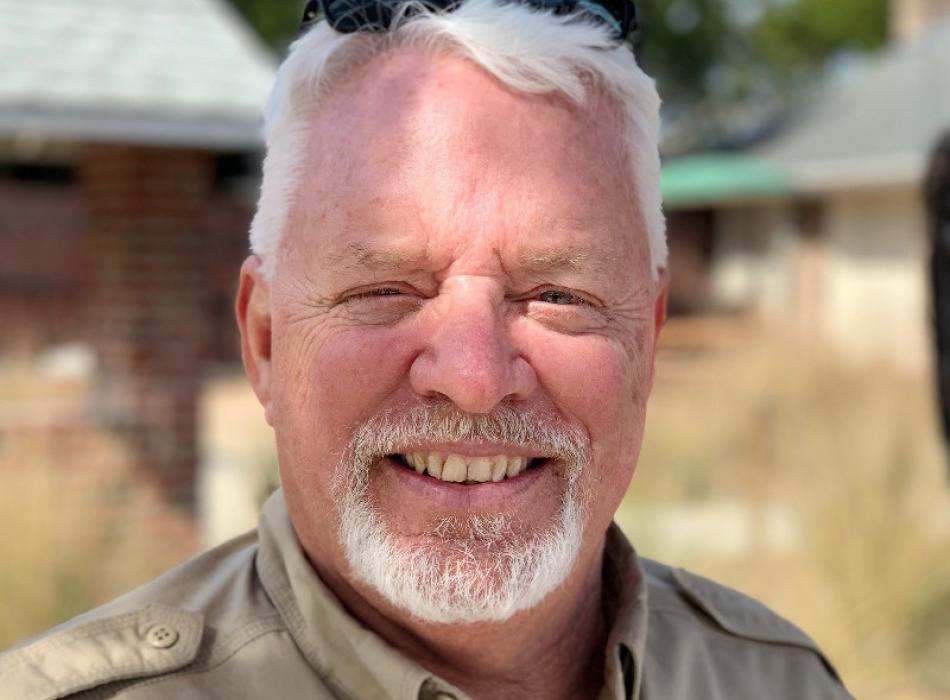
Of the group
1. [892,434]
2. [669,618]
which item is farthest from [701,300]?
[669,618]

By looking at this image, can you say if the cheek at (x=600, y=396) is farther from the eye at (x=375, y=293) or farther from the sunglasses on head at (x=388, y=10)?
the sunglasses on head at (x=388, y=10)

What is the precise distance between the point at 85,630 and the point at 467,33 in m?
1.00

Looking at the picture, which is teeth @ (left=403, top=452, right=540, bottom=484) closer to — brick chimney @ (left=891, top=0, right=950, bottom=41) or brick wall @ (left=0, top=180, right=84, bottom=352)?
brick wall @ (left=0, top=180, right=84, bottom=352)

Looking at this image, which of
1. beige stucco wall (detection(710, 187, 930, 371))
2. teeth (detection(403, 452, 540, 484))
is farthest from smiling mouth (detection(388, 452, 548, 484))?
beige stucco wall (detection(710, 187, 930, 371))

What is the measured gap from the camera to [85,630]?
→ 175 centimetres

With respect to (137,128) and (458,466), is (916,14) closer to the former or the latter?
(137,128)

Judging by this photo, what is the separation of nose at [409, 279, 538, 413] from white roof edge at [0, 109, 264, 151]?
425cm

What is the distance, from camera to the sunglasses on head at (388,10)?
6.23 feet

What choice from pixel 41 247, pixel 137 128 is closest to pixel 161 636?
pixel 137 128

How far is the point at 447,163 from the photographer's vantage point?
1.83 meters

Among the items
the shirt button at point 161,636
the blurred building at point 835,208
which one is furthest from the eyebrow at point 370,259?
the blurred building at point 835,208

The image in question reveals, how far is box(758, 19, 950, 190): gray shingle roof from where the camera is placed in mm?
15172

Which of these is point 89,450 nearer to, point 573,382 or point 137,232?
point 137,232

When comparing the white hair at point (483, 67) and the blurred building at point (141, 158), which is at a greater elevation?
the white hair at point (483, 67)
